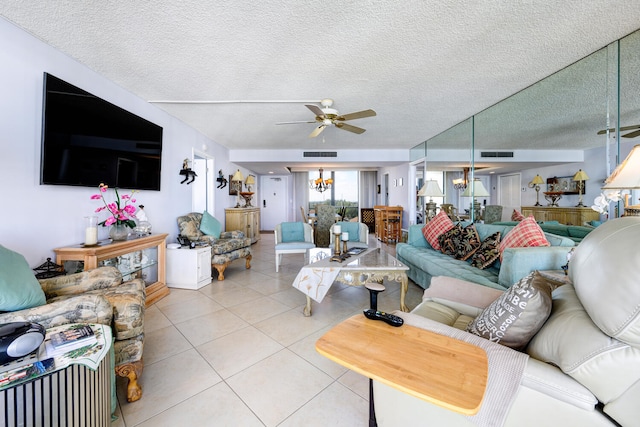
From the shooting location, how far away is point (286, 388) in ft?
4.88

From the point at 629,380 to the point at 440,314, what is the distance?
0.82 meters

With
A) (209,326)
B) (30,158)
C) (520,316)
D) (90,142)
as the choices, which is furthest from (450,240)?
(30,158)

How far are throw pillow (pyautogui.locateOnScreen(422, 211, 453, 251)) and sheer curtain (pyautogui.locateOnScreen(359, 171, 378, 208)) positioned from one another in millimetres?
5654

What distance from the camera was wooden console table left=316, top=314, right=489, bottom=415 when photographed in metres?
0.60

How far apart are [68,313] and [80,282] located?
57cm

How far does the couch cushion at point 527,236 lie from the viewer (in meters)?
2.11

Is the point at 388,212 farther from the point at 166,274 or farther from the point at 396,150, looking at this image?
the point at 166,274

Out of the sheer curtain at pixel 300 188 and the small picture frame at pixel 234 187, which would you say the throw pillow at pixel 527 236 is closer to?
the small picture frame at pixel 234 187

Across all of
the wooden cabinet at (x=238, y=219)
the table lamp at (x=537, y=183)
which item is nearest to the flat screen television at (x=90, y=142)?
the wooden cabinet at (x=238, y=219)

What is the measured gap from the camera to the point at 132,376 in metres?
1.42

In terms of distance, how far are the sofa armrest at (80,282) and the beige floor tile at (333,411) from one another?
5.29 ft

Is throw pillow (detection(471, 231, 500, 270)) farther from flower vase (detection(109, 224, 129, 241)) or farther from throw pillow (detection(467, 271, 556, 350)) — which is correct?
flower vase (detection(109, 224, 129, 241))

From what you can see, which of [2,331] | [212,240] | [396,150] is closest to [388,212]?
[396,150]

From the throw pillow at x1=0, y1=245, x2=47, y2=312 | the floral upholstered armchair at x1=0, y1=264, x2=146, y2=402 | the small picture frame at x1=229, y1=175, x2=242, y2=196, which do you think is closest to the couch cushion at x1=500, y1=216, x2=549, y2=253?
the floral upholstered armchair at x1=0, y1=264, x2=146, y2=402
